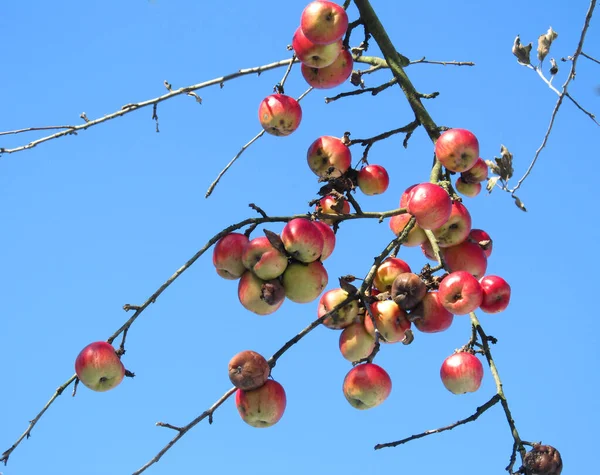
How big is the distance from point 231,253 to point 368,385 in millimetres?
774

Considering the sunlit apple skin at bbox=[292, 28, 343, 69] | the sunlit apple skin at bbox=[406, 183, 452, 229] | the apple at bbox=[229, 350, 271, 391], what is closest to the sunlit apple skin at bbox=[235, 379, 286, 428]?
the apple at bbox=[229, 350, 271, 391]

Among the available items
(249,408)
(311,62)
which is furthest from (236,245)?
(311,62)

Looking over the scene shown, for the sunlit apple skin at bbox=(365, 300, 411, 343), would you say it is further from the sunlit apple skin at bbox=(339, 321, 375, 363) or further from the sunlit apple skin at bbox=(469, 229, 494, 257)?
the sunlit apple skin at bbox=(469, 229, 494, 257)

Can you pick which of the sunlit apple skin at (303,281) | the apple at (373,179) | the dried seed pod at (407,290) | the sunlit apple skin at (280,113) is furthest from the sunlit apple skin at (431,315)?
the sunlit apple skin at (280,113)

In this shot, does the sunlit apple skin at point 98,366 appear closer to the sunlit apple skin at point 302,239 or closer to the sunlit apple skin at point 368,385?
the sunlit apple skin at point 302,239

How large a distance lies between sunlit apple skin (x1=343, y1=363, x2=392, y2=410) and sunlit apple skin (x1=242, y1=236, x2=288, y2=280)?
20.3 inches

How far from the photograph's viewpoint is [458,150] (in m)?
3.88

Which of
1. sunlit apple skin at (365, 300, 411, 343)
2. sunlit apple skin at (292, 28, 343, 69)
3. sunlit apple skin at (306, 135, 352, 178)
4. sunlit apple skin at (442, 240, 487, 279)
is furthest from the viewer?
Answer: sunlit apple skin at (306, 135, 352, 178)

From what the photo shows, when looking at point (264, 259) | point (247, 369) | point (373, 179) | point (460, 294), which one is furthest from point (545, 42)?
point (247, 369)

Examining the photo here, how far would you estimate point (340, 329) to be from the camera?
12.3ft

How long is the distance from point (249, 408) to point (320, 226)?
796 mm

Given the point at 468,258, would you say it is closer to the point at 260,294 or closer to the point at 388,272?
the point at 388,272

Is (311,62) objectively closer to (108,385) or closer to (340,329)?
(340,329)

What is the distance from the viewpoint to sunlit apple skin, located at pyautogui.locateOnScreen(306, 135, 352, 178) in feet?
13.9
